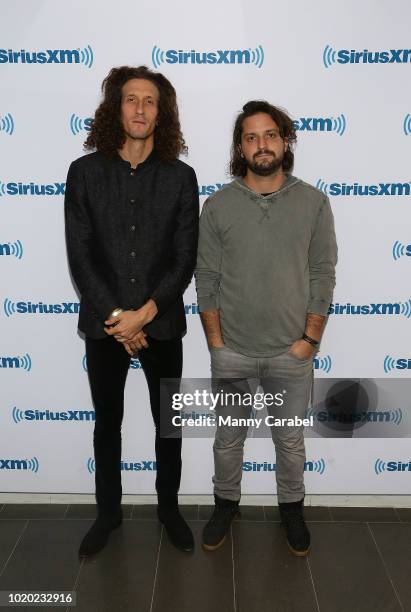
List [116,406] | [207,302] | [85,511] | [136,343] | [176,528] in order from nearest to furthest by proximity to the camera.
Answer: [136,343]
[207,302]
[116,406]
[176,528]
[85,511]

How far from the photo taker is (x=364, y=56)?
2.78m

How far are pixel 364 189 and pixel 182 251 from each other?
1.02 meters

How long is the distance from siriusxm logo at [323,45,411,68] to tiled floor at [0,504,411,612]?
7.86 feet

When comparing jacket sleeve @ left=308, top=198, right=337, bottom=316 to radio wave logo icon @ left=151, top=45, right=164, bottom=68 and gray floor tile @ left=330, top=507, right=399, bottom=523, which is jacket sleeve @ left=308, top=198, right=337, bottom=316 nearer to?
radio wave logo icon @ left=151, top=45, right=164, bottom=68

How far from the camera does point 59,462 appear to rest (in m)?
3.33

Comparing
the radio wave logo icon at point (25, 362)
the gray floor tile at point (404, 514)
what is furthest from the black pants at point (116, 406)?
the gray floor tile at point (404, 514)

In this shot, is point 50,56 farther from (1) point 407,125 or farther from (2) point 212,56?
(1) point 407,125

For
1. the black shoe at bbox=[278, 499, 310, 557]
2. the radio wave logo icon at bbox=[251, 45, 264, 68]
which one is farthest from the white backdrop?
the black shoe at bbox=[278, 499, 310, 557]

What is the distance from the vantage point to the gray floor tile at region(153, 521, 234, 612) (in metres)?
2.55

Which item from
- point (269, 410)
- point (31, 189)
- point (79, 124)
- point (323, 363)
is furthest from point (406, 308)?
point (31, 189)

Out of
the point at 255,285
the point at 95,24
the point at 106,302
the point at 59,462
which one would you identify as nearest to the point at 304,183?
the point at 255,285

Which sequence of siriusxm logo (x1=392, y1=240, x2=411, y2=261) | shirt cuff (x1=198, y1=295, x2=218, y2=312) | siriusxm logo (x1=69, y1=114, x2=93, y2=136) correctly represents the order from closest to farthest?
shirt cuff (x1=198, y1=295, x2=218, y2=312)
siriusxm logo (x1=69, y1=114, x2=93, y2=136)
siriusxm logo (x1=392, y1=240, x2=411, y2=261)

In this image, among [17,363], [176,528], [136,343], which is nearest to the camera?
[136,343]

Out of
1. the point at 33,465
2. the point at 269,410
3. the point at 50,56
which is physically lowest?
the point at 33,465
